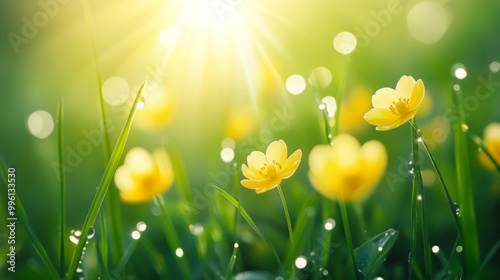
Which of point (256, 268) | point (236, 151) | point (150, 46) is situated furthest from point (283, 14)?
point (256, 268)

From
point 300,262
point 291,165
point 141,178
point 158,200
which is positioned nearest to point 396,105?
point 291,165

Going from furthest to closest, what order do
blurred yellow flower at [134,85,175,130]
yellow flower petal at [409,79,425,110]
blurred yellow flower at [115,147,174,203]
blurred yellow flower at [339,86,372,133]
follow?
blurred yellow flower at [134,85,175,130], blurred yellow flower at [339,86,372,133], blurred yellow flower at [115,147,174,203], yellow flower petal at [409,79,425,110]

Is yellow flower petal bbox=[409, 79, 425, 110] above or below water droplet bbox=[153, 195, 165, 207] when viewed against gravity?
above

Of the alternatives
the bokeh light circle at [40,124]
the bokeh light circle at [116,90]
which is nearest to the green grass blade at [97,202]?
the bokeh light circle at [40,124]

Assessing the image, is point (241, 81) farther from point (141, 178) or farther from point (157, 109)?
point (141, 178)

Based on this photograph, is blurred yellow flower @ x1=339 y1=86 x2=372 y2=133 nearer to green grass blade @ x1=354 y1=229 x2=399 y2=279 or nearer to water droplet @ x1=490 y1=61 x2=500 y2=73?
water droplet @ x1=490 y1=61 x2=500 y2=73

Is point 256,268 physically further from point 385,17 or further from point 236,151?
point 385,17

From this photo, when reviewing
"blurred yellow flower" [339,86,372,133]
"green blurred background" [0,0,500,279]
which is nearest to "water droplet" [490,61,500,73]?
"green blurred background" [0,0,500,279]

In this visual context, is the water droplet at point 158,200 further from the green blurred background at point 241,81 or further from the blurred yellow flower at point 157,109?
the blurred yellow flower at point 157,109

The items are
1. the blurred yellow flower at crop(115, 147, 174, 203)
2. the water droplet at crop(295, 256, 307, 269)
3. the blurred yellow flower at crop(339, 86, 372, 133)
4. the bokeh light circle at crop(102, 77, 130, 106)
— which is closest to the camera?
the water droplet at crop(295, 256, 307, 269)
